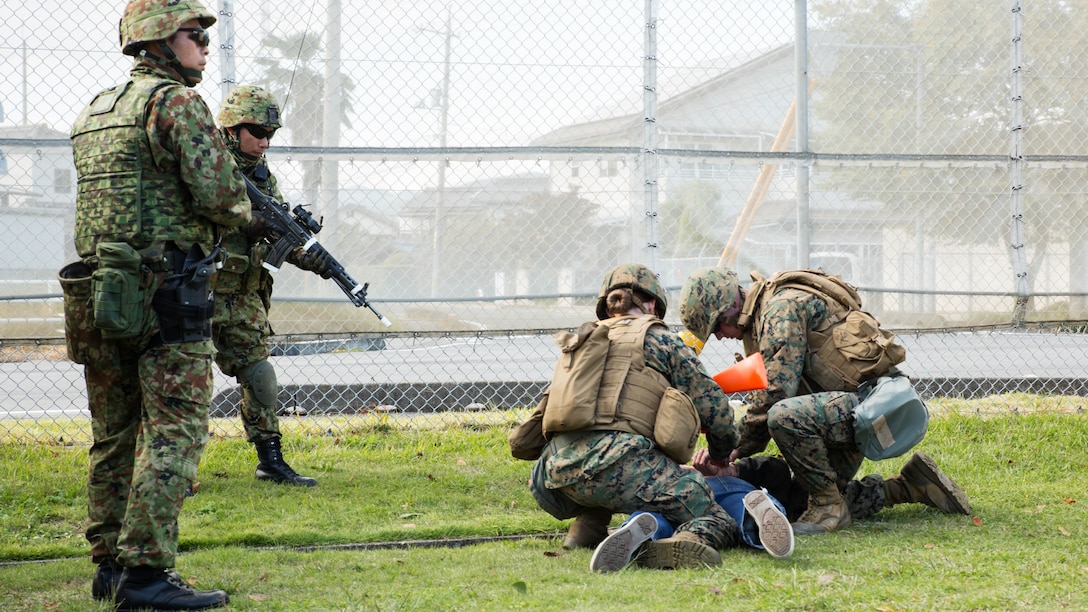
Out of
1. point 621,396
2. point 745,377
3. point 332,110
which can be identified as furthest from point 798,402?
point 332,110

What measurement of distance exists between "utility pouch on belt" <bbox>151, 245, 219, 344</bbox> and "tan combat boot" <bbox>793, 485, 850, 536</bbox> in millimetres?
2604

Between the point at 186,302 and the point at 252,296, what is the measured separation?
196 centimetres

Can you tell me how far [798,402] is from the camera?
14.6 ft

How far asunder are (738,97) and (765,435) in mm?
2888

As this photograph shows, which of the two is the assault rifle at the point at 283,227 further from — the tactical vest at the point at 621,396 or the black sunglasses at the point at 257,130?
the tactical vest at the point at 621,396

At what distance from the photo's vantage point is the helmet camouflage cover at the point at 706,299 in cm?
461

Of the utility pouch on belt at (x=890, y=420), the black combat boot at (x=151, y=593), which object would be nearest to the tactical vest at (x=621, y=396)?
the utility pouch on belt at (x=890, y=420)

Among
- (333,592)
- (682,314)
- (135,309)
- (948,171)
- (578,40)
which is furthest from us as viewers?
(948,171)

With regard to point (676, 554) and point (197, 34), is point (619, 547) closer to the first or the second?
point (676, 554)

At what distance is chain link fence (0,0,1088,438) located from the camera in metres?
6.11

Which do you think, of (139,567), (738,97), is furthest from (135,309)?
(738,97)

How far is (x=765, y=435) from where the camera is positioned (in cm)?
467

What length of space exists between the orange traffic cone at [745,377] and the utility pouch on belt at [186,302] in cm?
208

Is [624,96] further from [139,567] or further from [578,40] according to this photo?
[139,567]
